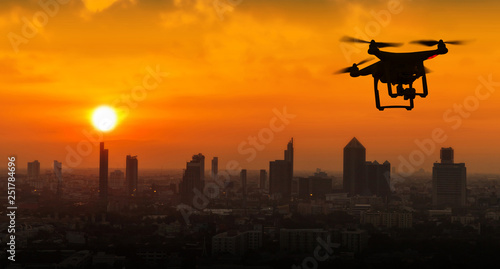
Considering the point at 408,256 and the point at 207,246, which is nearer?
the point at 408,256

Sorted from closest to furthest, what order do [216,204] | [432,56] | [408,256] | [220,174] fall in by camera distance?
1. [432,56]
2. [408,256]
3. [216,204]
4. [220,174]

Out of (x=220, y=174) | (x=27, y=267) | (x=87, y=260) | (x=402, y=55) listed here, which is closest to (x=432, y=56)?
(x=402, y=55)

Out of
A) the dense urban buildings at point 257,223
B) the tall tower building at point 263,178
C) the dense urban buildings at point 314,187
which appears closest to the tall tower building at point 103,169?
the dense urban buildings at point 257,223

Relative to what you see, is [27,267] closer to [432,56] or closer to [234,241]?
[234,241]

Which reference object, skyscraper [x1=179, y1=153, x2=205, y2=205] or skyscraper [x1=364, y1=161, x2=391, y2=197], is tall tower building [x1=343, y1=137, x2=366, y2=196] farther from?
skyscraper [x1=179, y1=153, x2=205, y2=205]

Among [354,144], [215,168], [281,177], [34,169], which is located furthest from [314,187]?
[34,169]

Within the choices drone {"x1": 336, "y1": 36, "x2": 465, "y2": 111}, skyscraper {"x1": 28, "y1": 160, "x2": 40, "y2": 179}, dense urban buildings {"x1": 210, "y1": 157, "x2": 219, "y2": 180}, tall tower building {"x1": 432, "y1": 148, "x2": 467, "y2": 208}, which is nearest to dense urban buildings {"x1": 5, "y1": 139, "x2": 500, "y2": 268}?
tall tower building {"x1": 432, "y1": 148, "x2": 467, "y2": 208}

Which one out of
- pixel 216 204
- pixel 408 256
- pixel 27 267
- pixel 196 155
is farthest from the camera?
pixel 196 155
